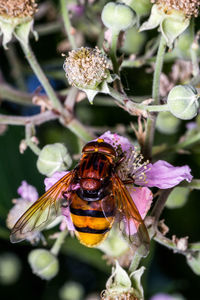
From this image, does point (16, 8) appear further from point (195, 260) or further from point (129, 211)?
point (195, 260)

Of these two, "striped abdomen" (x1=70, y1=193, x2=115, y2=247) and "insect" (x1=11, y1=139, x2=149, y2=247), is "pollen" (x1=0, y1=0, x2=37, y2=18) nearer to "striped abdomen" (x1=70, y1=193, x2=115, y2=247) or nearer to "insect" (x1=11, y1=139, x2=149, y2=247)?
"insect" (x1=11, y1=139, x2=149, y2=247)

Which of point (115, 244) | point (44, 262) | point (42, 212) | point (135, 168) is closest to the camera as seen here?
point (42, 212)

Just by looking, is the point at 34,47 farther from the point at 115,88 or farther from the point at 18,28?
the point at 115,88

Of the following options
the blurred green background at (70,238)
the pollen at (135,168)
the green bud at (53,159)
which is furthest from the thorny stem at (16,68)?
the pollen at (135,168)

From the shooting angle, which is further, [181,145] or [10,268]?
[10,268]

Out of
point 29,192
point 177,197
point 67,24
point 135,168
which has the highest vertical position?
point 67,24

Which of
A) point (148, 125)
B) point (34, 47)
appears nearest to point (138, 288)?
point (148, 125)

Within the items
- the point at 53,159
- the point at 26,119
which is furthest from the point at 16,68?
the point at 53,159
